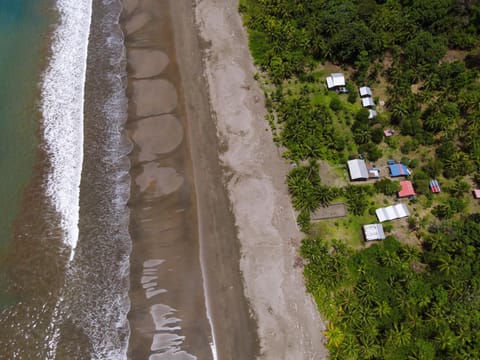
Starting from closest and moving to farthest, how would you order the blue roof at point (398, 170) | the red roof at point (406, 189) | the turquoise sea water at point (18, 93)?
the turquoise sea water at point (18, 93), the red roof at point (406, 189), the blue roof at point (398, 170)

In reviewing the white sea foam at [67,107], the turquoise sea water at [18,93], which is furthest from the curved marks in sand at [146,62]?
the turquoise sea water at [18,93]

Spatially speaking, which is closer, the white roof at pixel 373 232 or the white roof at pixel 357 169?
the white roof at pixel 373 232

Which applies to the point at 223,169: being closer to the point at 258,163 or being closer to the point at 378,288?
the point at 258,163

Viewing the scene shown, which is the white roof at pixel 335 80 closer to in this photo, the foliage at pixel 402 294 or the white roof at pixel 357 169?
the white roof at pixel 357 169

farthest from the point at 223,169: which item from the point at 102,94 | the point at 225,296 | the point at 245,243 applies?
the point at 102,94

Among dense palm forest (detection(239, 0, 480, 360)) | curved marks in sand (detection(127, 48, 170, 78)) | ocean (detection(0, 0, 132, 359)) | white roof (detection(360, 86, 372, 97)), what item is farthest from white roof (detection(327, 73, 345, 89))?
ocean (detection(0, 0, 132, 359))

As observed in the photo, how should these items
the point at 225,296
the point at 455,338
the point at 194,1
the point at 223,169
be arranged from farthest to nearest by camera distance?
the point at 194,1, the point at 223,169, the point at 225,296, the point at 455,338
